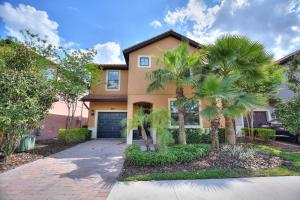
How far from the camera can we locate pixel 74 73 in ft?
41.2

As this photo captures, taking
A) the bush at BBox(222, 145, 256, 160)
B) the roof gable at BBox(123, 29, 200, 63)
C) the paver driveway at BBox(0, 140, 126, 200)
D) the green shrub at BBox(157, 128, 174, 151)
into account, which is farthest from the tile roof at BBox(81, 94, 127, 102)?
the bush at BBox(222, 145, 256, 160)

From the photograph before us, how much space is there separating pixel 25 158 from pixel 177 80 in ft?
28.3

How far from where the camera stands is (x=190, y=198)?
3.77 meters

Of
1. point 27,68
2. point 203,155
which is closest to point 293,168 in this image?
point 203,155

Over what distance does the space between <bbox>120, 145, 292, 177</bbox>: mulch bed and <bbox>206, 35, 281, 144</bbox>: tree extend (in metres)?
1.94

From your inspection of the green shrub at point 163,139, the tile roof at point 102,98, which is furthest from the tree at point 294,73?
the tile roof at point 102,98

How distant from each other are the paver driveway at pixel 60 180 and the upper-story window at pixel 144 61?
26.2 feet

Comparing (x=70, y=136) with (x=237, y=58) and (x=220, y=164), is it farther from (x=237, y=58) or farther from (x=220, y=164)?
(x=237, y=58)

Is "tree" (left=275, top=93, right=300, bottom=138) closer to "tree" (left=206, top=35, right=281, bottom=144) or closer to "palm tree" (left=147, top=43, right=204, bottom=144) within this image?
"tree" (left=206, top=35, right=281, bottom=144)

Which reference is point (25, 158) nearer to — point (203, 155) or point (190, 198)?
point (190, 198)

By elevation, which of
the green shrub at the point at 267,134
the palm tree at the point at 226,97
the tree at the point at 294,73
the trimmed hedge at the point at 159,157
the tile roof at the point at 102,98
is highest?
the tree at the point at 294,73

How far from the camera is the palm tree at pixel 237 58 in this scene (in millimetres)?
7887

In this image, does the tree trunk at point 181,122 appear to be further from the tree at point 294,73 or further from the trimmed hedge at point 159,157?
the tree at point 294,73

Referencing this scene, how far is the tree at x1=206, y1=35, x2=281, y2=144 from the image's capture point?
7.89m
